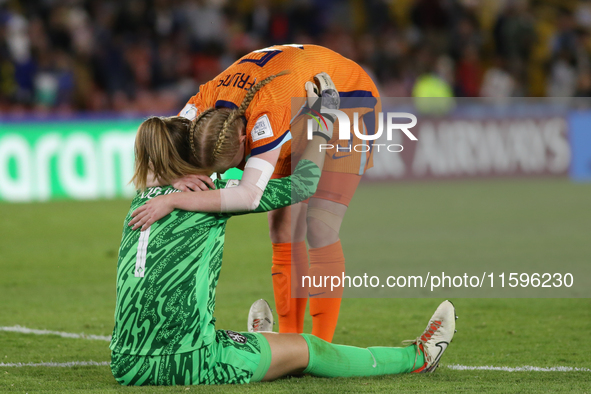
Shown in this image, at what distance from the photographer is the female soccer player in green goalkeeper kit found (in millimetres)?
2939

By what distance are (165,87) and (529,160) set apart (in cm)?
627

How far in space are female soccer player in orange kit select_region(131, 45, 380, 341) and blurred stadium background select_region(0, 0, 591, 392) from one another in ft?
1.84

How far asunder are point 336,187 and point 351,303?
164cm

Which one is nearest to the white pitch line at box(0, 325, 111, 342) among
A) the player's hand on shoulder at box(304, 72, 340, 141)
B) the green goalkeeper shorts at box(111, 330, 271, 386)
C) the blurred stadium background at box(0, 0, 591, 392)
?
the blurred stadium background at box(0, 0, 591, 392)

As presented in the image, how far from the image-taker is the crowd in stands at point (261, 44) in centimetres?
1220

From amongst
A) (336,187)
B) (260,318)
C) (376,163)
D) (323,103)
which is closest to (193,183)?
(323,103)

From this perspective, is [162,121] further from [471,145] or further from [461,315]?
[471,145]

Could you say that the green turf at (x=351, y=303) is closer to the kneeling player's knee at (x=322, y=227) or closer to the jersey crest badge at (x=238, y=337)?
the jersey crest badge at (x=238, y=337)

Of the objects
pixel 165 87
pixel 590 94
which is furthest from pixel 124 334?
pixel 590 94

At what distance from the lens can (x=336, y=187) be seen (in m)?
3.70

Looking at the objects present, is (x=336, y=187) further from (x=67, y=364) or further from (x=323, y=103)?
(x=67, y=364)

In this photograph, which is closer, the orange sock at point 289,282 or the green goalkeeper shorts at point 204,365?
the green goalkeeper shorts at point 204,365

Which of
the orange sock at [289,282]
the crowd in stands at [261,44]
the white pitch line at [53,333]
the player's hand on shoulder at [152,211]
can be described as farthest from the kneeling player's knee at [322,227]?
the crowd in stands at [261,44]

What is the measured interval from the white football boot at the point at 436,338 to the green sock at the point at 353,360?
0.06 metres
